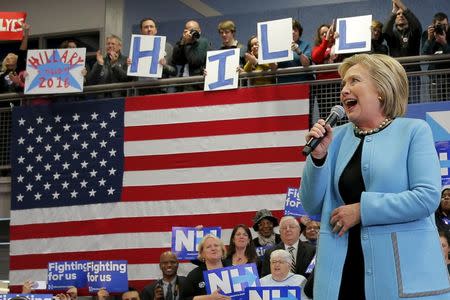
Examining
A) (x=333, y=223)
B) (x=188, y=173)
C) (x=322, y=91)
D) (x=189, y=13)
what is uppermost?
(x=189, y=13)

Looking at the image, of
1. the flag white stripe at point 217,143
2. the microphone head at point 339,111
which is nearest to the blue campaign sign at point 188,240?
the flag white stripe at point 217,143

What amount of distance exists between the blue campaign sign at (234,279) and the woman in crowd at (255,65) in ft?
11.1

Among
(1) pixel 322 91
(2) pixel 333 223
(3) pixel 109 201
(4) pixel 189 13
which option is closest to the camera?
(2) pixel 333 223

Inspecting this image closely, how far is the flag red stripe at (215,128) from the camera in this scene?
1020 centimetres

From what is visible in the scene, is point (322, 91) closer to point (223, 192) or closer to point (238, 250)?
point (223, 192)

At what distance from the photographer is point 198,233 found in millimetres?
9266

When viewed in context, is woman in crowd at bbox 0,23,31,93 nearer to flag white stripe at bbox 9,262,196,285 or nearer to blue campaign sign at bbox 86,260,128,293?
flag white stripe at bbox 9,262,196,285

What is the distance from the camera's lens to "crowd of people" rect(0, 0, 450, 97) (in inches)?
383

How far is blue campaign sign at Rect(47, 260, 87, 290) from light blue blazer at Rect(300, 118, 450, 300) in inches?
283

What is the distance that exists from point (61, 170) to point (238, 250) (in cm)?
367

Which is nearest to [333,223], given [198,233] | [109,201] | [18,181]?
[198,233]

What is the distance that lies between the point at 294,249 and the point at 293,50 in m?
2.70

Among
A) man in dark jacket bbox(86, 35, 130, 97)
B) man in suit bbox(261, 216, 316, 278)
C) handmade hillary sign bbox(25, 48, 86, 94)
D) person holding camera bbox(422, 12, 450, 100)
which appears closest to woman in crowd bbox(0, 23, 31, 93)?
handmade hillary sign bbox(25, 48, 86, 94)

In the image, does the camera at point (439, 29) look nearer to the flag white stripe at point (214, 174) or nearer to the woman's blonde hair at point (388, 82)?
the flag white stripe at point (214, 174)
